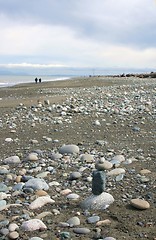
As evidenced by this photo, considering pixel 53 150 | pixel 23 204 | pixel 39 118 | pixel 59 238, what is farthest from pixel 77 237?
pixel 39 118

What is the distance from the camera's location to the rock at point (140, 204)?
4.10 m

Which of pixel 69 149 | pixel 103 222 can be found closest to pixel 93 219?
pixel 103 222

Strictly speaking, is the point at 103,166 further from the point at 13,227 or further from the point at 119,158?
the point at 13,227

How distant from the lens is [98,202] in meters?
4.24

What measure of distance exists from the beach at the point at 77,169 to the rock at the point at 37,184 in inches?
0.8

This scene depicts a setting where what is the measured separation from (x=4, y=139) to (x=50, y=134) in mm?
1029

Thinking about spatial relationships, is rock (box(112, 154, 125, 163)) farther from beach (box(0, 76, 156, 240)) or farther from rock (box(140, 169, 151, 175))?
rock (box(140, 169, 151, 175))

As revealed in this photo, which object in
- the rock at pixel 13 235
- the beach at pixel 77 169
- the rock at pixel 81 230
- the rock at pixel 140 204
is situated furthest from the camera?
the rock at pixel 140 204

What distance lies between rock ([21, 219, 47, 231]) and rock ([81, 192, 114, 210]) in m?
0.65

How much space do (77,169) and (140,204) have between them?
1788 millimetres

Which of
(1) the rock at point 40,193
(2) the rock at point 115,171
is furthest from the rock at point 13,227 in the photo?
(2) the rock at point 115,171

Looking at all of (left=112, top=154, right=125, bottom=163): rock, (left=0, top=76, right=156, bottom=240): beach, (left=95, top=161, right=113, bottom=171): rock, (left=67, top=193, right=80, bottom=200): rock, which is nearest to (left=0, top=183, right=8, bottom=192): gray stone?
(left=0, top=76, right=156, bottom=240): beach

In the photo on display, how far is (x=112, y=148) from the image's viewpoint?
7180 millimetres

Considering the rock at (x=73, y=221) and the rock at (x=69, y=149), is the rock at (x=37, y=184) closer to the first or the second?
the rock at (x=73, y=221)
